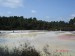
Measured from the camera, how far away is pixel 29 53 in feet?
31.0

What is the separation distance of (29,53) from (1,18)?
377 feet

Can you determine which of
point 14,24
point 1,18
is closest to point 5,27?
point 14,24

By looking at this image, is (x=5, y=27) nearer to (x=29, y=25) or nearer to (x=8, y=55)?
(x=29, y=25)

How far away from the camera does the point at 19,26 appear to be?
116125 millimetres

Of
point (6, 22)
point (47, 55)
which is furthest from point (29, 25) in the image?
point (47, 55)

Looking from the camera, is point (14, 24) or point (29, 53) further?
point (14, 24)

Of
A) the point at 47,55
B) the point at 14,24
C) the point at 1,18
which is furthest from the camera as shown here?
the point at 1,18

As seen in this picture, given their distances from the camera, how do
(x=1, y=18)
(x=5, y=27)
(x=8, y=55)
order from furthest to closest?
1. (x=1, y=18)
2. (x=5, y=27)
3. (x=8, y=55)

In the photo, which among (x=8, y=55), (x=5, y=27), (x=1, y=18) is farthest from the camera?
(x=1, y=18)

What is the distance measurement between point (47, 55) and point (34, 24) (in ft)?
355

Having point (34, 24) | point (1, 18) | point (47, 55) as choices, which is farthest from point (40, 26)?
point (47, 55)

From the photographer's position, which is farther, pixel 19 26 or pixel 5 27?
pixel 19 26

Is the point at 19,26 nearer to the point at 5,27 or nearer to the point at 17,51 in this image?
the point at 5,27

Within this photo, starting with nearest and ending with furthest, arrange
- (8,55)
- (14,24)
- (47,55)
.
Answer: (8,55) → (47,55) → (14,24)
